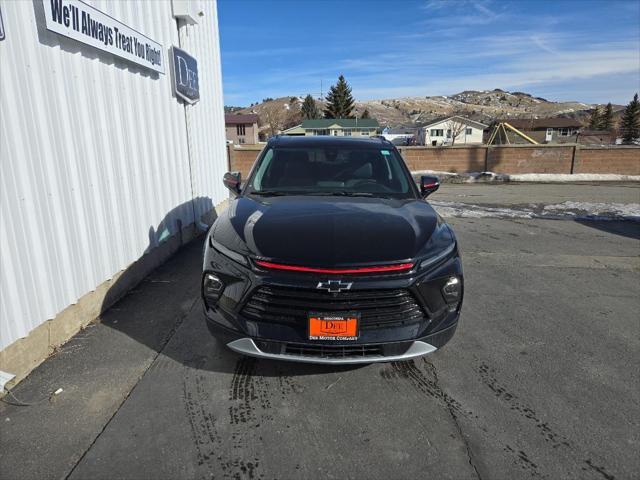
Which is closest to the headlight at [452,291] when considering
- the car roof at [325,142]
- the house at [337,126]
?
the car roof at [325,142]

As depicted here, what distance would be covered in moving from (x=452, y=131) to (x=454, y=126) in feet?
3.23

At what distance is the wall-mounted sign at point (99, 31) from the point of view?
126 inches

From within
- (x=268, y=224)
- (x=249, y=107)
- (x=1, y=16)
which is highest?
(x=249, y=107)

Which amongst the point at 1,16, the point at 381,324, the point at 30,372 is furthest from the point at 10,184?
the point at 381,324

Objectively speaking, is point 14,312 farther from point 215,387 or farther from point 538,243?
point 538,243

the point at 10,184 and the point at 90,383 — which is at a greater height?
the point at 10,184

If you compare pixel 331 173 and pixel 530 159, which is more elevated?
→ pixel 331 173

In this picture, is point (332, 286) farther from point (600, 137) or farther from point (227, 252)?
point (600, 137)

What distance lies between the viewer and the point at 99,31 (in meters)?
3.85

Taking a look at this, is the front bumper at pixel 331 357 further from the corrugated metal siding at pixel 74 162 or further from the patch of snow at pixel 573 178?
the patch of snow at pixel 573 178

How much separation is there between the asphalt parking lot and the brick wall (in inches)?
641

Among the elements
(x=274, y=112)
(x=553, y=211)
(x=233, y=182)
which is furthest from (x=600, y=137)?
(x=274, y=112)

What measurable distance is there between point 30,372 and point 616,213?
1194 cm

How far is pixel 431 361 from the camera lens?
3.20 meters
